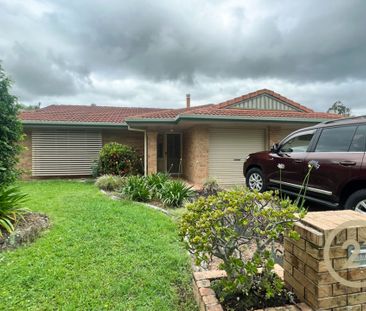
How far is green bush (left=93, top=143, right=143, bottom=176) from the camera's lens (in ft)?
33.4

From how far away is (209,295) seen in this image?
2184 millimetres

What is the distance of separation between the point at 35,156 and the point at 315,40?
44.1 feet

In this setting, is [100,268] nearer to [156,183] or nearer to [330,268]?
[330,268]

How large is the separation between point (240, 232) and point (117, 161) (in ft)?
28.5

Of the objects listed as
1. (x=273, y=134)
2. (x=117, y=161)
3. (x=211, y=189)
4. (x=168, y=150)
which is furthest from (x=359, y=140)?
(x=168, y=150)

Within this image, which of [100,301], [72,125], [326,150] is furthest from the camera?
[72,125]

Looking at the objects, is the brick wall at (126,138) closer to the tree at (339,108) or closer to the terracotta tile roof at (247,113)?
the terracotta tile roof at (247,113)

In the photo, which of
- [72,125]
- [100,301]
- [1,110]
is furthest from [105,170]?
[100,301]

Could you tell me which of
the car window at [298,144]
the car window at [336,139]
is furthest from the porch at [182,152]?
the car window at [336,139]

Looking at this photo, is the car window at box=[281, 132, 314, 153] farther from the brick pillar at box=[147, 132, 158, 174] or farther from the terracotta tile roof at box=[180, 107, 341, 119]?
the brick pillar at box=[147, 132, 158, 174]

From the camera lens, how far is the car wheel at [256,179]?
266 inches

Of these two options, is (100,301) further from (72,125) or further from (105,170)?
(72,125)

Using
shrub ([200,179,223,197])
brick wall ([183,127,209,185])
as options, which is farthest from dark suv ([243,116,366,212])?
brick wall ([183,127,209,185])

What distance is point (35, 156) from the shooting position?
11.3 meters
